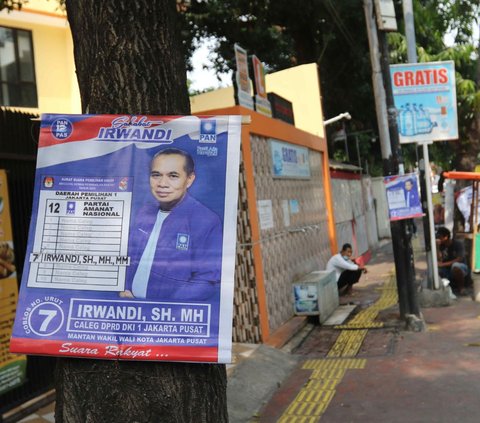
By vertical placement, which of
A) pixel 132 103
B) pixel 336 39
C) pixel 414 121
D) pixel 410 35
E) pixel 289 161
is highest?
pixel 336 39

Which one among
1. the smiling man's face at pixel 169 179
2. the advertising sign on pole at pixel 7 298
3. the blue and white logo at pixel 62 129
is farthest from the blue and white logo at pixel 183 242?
the advertising sign on pole at pixel 7 298

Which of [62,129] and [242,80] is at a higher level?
[242,80]

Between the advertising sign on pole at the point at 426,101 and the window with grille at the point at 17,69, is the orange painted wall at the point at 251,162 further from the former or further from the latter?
the window with grille at the point at 17,69

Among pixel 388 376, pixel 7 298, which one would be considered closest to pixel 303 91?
pixel 388 376

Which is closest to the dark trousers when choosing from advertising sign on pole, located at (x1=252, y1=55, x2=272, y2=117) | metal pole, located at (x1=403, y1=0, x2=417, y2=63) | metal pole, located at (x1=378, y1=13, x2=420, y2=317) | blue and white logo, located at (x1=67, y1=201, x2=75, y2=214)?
metal pole, located at (x1=378, y1=13, x2=420, y2=317)

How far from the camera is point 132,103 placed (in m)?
2.92

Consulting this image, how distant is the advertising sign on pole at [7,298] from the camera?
16.7 ft

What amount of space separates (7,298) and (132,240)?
2938 millimetres

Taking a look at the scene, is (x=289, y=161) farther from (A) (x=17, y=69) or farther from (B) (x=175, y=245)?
(A) (x=17, y=69)

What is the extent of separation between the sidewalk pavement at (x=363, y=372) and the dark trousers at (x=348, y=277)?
1895mm

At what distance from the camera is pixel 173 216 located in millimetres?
2766

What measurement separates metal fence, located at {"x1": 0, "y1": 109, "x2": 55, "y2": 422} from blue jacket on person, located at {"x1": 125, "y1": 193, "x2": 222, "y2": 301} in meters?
3.00

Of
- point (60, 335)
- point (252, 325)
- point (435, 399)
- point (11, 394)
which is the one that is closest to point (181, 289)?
point (60, 335)

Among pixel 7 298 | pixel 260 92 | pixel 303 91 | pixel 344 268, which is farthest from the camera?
pixel 303 91
